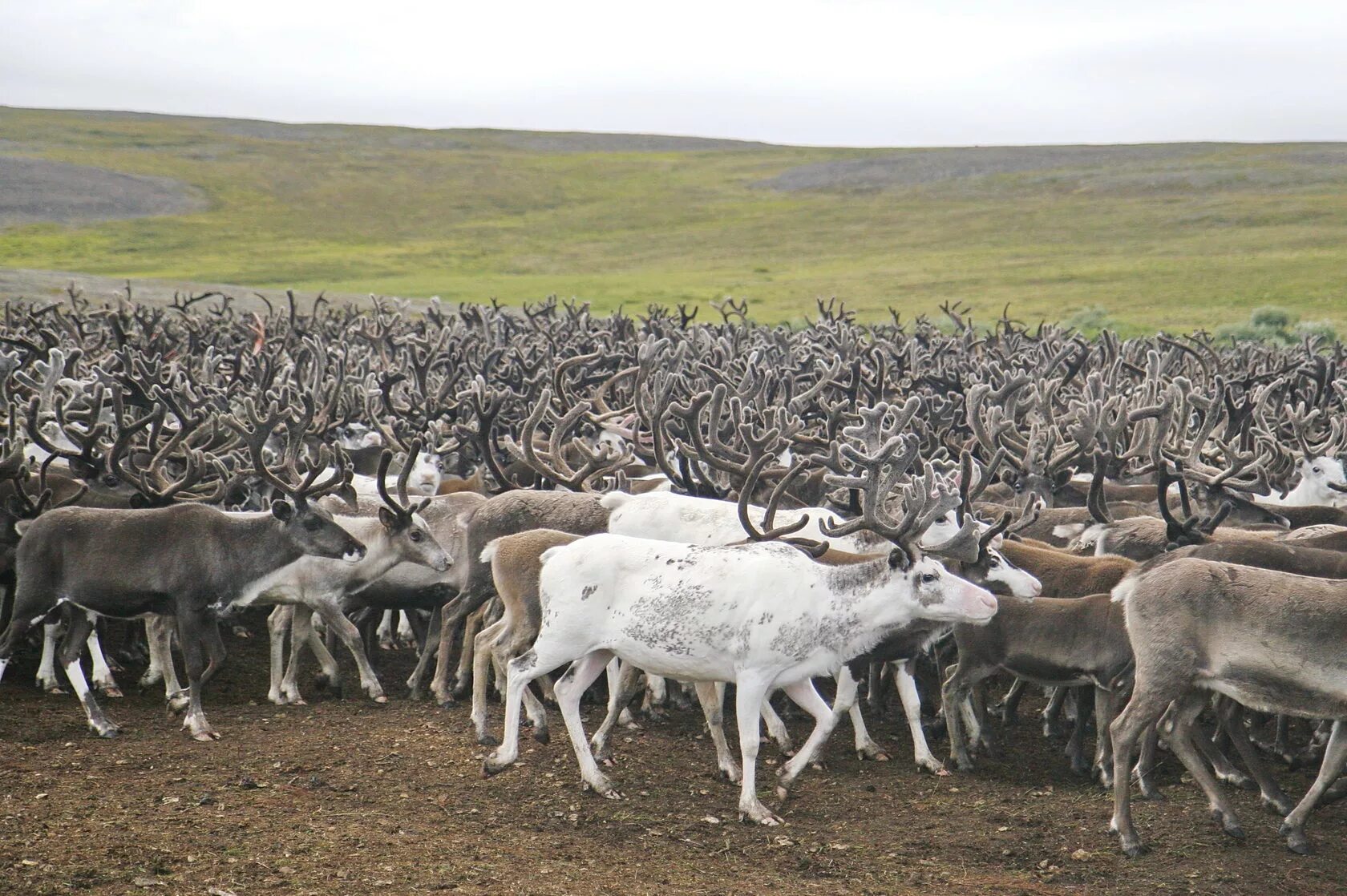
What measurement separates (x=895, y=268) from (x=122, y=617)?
53.4 meters

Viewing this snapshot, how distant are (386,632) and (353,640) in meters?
2.24

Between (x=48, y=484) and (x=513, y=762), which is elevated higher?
(x=48, y=484)

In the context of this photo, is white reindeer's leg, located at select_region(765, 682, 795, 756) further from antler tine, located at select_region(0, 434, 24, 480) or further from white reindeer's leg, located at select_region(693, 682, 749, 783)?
antler tine, located at select_region(0, 434, 24, 480)

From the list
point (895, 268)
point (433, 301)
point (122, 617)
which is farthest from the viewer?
point (895, 268)

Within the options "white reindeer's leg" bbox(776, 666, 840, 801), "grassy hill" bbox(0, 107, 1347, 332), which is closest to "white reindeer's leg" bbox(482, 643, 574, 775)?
"white reindeer's leg" bbox(776, 666, 840, 801)

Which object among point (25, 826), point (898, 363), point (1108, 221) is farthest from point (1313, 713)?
point (1108, 221)

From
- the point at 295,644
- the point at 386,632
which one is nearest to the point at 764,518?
the point at 295,644

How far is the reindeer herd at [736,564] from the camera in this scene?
714 centimetres

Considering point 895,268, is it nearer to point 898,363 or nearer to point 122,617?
point 898,363

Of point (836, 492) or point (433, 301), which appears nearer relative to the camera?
point (836, 492)

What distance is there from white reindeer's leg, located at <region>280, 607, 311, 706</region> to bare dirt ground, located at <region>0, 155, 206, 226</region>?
223ft

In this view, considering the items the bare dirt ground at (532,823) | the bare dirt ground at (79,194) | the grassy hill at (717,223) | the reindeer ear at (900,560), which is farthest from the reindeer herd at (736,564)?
the bare dirt ground at (79,194)

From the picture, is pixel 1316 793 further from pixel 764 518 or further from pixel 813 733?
pixel 764 518

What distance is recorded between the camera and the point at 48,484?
32.7ft
